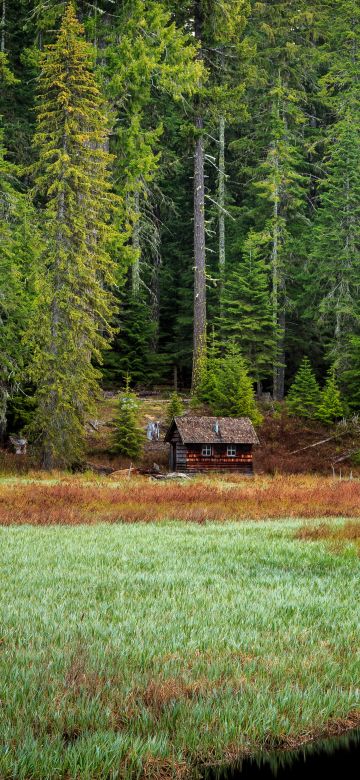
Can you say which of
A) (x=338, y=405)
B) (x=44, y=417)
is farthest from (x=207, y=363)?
(x=44, y=417)

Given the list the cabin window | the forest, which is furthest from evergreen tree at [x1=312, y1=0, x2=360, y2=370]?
the cabin window

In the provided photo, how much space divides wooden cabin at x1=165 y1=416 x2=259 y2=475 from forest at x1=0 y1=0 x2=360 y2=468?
2.30m

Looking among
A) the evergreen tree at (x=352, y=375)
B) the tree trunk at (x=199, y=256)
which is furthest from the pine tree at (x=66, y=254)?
the evergreen tree at (x=352, y=375)

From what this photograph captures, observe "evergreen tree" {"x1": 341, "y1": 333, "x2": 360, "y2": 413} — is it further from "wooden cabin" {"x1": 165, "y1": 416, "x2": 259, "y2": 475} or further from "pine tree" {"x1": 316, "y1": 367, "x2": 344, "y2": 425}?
"wooden cabin" {"x1": 165, "y1": 416, "x2": 259, "y2": 475}

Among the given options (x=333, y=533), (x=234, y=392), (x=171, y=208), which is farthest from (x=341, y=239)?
→ (x=333, y=533)

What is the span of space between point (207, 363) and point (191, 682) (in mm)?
30261

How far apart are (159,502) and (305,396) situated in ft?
59.0

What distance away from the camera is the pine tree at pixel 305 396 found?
35156mm

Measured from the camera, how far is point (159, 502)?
1914 cm

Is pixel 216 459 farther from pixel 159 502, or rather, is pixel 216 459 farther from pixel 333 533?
pixel 333 533

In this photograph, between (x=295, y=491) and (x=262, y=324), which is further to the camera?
(x=262, y=324)

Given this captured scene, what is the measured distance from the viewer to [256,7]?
139ft

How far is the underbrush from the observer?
16.7 metres

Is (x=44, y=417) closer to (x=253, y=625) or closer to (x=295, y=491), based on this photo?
(x=295, y=491)
